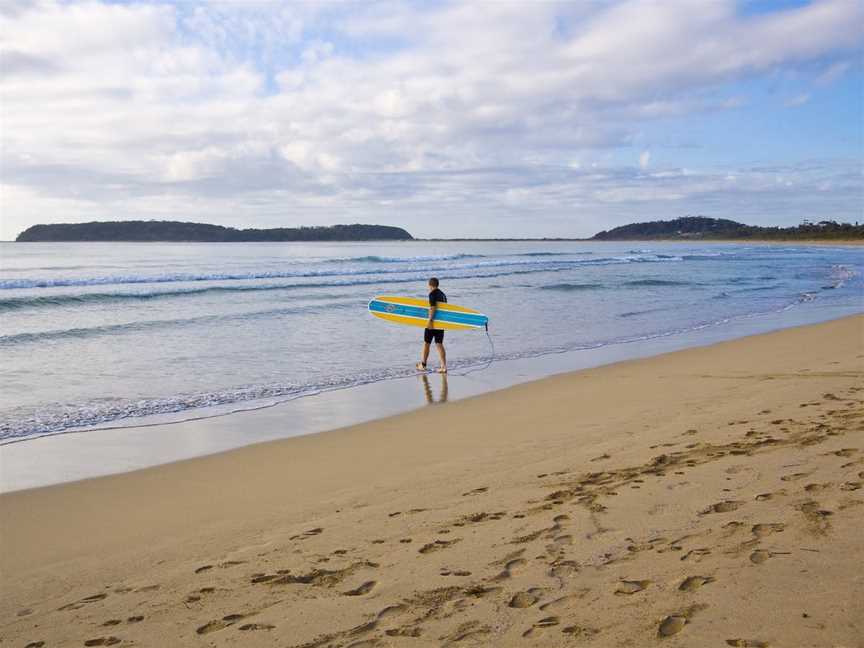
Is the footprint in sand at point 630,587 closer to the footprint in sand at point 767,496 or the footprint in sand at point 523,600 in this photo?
the footprint in sand at point 523,600

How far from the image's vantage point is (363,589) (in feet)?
11.5

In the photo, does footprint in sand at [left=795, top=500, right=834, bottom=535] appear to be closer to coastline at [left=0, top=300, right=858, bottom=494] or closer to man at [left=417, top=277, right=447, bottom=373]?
coastline at [left=0, top=300, right=858, bottom=494]

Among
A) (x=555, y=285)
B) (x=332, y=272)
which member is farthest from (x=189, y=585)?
(x=332, y=272)

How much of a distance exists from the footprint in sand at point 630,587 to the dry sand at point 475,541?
1 cm

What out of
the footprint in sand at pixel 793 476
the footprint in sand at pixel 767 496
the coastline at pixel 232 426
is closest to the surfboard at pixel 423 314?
the coastline at pixel 232 426

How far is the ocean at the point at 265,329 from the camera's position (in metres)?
10.0

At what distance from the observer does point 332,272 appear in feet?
135

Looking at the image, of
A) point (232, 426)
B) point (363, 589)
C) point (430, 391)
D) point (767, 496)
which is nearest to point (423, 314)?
point (430, 391)

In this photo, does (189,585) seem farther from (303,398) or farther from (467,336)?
(467,336)

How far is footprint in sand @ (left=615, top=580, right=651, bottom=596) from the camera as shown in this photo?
10.4 feet

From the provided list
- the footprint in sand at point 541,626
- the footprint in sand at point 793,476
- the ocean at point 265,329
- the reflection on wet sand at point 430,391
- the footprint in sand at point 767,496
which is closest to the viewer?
the footprint in sand at point 541,626

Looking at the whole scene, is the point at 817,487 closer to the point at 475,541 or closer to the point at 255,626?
the point at 475,541

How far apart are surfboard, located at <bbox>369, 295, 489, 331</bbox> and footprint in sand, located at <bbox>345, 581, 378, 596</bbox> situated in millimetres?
9989

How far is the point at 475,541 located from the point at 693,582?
4.21 feet
